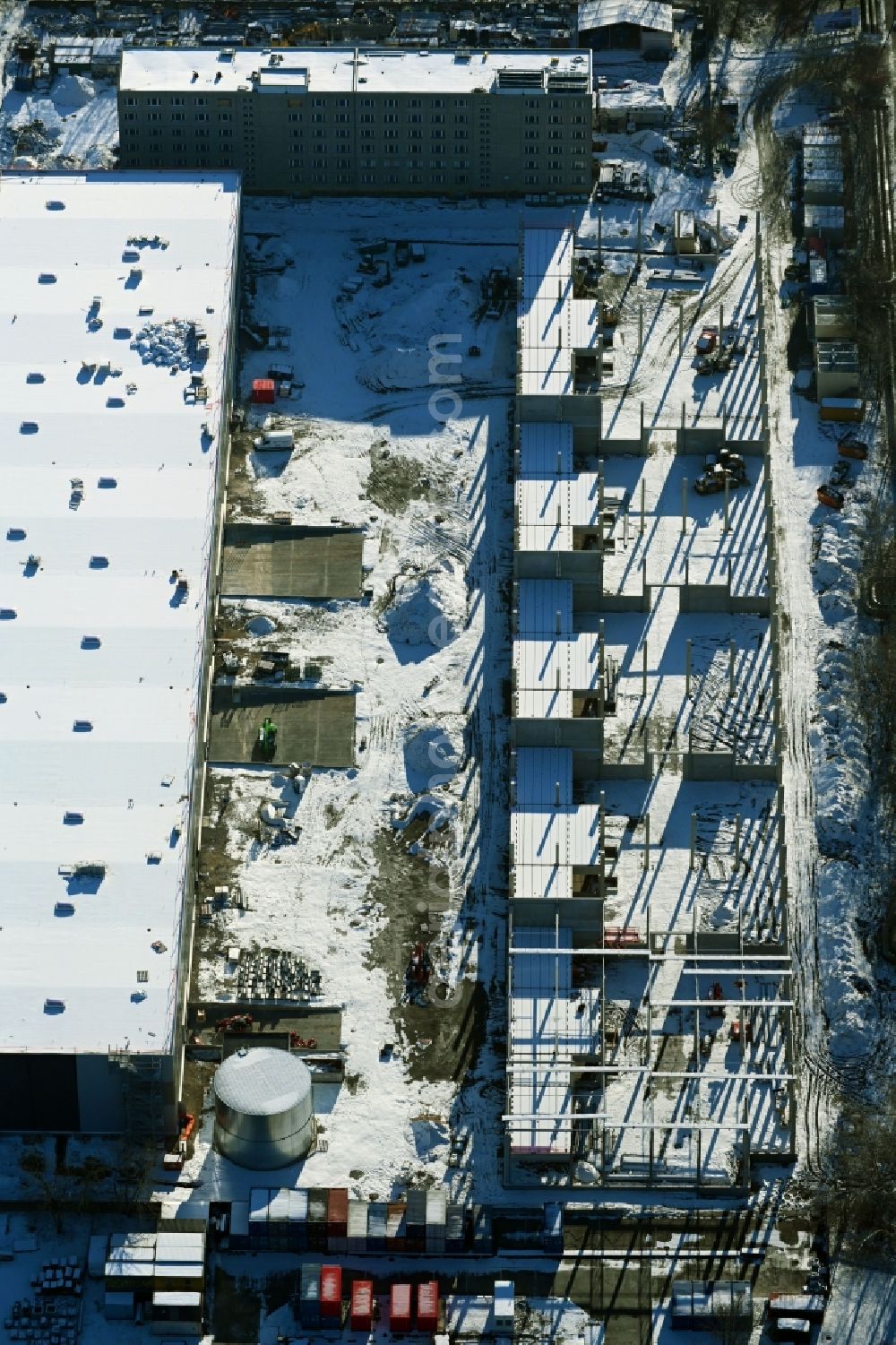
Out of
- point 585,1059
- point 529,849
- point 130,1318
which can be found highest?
point 529,849

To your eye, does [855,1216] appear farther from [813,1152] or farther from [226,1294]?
[226,1294]

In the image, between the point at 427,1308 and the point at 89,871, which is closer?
the point at 427,1308

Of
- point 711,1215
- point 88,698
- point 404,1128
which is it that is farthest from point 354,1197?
point 88,698

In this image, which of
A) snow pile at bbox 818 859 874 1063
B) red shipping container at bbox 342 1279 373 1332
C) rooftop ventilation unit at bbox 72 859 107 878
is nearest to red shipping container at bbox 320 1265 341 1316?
red shipping container at bbox 342 1279 373 1332

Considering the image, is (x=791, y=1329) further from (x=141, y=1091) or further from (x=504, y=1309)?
(x=141, y=1091)

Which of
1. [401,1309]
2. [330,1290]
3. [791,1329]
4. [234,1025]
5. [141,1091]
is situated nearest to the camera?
[791,1329]

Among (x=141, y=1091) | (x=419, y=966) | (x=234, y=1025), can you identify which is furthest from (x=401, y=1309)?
(x=419, y=966)

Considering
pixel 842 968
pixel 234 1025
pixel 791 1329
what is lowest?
pixel 791 1329
